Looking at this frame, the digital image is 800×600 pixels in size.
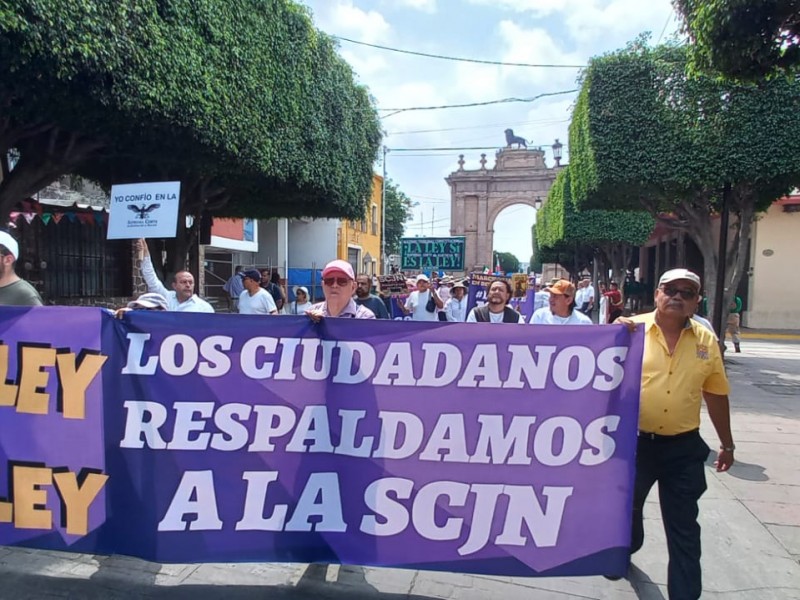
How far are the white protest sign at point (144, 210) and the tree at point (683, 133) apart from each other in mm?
7107

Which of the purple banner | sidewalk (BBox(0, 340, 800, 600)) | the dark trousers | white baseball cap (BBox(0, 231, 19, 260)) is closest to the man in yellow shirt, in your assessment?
the dark trousers

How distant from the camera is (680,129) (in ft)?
28.5

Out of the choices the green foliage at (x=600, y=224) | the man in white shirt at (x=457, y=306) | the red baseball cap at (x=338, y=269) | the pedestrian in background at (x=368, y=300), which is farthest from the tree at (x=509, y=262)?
the red baseball cap at (x=338, y=269)

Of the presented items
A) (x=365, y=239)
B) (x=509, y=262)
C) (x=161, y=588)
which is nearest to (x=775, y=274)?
(x=161, y=588)

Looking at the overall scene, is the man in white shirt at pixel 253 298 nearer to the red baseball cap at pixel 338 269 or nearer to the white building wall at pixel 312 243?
the red baseball cap at pixel 338 269

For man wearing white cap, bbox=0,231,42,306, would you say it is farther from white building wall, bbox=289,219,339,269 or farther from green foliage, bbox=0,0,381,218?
white building wall, bbox=289,219,339,269

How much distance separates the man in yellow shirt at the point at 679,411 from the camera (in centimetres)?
258

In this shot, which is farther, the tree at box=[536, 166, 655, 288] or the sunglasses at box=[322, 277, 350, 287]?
the tree at box=[536, 166, 655, 288]

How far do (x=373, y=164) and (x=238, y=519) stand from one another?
34.7 ft

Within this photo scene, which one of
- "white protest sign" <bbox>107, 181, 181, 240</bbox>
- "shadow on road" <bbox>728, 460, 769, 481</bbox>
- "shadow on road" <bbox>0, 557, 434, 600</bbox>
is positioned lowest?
"shadow on road" <bbox>728, 460, 769, 481</bbox>

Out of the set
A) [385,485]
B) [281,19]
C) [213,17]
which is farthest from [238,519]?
[281,19]

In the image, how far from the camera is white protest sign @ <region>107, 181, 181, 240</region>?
461cm

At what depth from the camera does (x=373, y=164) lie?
40.9 feet

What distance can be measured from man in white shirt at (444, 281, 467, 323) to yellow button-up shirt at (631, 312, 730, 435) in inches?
275
